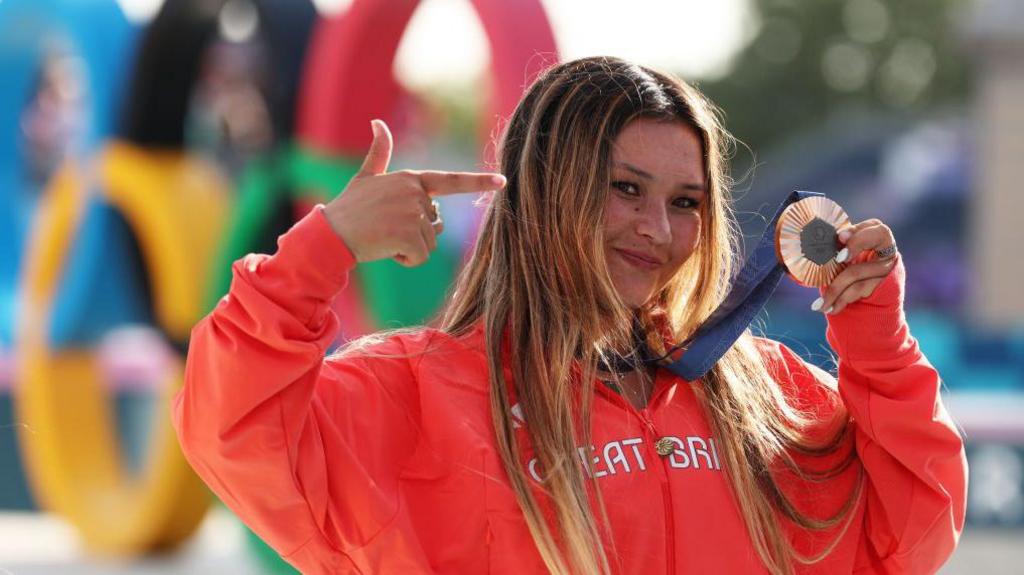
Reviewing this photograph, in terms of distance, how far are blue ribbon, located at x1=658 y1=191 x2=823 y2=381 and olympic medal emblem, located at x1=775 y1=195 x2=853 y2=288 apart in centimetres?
5

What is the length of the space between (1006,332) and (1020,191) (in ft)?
15.7

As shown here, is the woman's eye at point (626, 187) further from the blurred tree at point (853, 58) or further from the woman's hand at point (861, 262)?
the blurred tree at point (853, 58)

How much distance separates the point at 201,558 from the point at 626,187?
590 cm

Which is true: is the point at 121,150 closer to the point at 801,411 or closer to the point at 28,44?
the point at 28,44

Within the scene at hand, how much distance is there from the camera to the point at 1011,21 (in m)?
16.1

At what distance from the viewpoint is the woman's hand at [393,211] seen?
5.92 feet

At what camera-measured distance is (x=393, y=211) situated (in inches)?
71.1

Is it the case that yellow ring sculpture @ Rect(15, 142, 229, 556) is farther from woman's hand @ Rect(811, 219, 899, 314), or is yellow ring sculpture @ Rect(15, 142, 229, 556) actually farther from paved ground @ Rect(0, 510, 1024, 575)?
woman's hand @ Rect(811, 219, 899, 314)

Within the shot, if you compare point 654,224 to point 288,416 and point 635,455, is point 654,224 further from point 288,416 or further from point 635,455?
point 288,416

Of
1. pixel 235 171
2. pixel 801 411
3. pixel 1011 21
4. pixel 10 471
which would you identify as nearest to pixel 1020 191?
pixel 1011 21

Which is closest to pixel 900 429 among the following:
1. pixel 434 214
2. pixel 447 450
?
pixel 447 450

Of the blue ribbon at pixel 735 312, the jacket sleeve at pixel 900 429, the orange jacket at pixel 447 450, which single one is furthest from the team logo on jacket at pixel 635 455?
the jacket sleeve at pixel 900 429

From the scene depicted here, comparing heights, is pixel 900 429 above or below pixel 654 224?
below

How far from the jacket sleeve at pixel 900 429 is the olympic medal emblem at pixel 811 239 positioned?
0.08 metres
